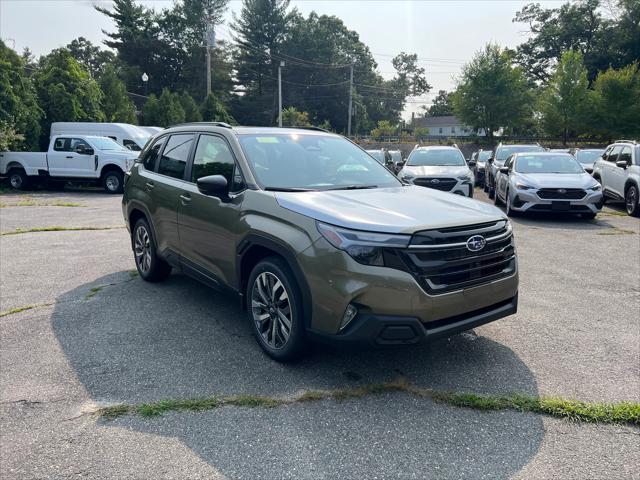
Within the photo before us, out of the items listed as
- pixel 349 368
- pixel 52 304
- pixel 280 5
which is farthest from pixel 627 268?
pixel 280 5

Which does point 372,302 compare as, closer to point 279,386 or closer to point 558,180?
point 279,386

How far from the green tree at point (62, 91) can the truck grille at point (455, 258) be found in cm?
2227

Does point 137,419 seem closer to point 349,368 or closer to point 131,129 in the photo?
point 349,368

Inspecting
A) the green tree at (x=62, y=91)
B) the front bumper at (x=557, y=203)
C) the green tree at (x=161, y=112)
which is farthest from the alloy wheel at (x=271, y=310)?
the green tree at (x=161, y=112)

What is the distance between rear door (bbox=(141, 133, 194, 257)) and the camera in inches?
202

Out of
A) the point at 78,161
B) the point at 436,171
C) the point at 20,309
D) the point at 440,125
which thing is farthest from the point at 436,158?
the point at 440,125

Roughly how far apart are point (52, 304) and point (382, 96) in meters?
88.5

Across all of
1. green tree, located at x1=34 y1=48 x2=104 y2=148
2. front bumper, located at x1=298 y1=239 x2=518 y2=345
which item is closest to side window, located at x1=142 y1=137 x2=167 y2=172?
front bumper, located at x1=298 y1=239 x2=518 y2=345

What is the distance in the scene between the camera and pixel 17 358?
410 centimetres

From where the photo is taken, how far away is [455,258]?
335 cm

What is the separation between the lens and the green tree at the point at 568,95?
34.5m

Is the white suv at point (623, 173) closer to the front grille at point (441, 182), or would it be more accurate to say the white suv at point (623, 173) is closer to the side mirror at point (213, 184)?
the front grille at point (441, 182)

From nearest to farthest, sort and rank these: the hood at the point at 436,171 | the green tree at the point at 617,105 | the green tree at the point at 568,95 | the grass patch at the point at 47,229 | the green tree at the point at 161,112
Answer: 1. the grass patch at the point at 47,229
2. the hood at the point at 436,171
3. the green tree at the point at 617,105
4. the green tree at the point at 161,112
5. the green tree at the point at 568,95

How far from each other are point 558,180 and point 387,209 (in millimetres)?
9116
